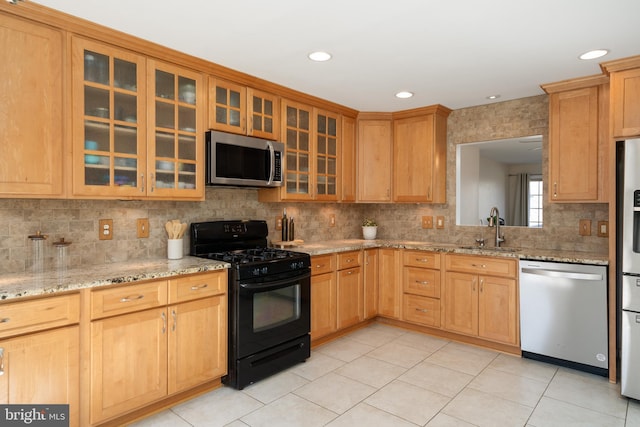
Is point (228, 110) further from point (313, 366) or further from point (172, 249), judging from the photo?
point (313, 366)

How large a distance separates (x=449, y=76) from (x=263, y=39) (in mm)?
1595

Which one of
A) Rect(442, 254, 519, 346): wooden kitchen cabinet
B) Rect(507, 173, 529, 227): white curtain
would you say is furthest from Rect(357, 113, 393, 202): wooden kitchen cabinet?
Rect(507, 173, 529, 227): white curtain

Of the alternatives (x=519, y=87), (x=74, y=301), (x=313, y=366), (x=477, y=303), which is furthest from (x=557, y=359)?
(x=74, y=301)

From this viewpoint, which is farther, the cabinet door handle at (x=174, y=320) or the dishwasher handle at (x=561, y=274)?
the dishwasher handle at (x=561, y=274)

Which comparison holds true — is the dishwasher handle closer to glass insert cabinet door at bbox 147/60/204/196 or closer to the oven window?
the oven window

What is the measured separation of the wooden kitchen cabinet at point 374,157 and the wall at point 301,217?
45cm

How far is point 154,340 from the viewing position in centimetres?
237

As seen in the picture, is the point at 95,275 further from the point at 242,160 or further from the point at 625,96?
the point at 625,96

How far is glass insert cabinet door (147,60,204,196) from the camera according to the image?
2639 mm

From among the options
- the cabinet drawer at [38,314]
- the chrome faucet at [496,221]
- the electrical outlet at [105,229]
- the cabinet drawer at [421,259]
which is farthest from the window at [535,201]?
the cabinet drawer at [38,314]

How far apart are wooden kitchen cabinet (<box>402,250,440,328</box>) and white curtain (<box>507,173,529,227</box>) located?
34.9 inches

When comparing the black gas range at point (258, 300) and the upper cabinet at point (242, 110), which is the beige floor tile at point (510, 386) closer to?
the black gas range at point (258, 300)

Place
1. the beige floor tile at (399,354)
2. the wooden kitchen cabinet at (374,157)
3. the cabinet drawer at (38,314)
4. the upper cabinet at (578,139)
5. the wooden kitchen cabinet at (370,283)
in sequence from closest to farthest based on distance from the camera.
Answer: the cabinet drawer at (38,314) < the upper cabinet at (578,139) < the beige floor tile at (399,354) < the wooden kitchen cabinet at (370,283) < the wooden kitchen cabinet at (374,157)

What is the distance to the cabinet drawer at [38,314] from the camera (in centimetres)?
182
